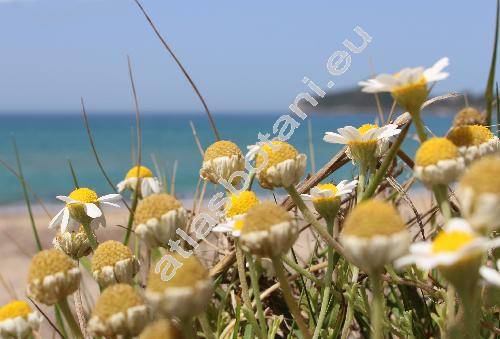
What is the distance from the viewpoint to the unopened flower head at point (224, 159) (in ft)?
3.84

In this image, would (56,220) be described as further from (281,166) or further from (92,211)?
(281,166)

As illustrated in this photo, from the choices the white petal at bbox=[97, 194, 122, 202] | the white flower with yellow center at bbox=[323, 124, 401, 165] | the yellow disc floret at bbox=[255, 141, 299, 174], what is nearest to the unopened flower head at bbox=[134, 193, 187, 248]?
the yellow disc floret at bbox=[255, 141, 299, 174]

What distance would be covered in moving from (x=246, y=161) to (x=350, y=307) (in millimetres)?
358

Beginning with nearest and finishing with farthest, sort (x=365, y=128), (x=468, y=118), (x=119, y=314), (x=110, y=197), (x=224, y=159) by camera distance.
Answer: (x=119, y=314)
(x=224, y=159)
(x=365, y=128)
(x=110, y=197)
(x=468, y=118)

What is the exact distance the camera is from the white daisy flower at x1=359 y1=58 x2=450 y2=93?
2.89ft

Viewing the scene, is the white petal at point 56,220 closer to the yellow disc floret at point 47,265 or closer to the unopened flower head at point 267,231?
the yellow disc floret at point 47,265

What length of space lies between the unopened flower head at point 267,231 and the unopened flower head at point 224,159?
0.38m

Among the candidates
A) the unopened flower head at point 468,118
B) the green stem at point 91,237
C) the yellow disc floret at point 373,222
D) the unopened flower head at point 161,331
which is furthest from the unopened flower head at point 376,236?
the unopened flower head at point 468,118

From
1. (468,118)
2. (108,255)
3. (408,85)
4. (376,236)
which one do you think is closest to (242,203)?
(108,255)

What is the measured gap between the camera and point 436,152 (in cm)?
77

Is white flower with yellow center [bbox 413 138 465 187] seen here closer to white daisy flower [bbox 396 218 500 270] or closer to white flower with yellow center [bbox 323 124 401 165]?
white daisy flower [bbox 396 218 500 270]

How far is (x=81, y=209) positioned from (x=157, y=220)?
19.6 inches

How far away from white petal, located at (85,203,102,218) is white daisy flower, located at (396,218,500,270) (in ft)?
2.48

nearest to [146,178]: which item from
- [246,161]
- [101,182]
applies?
[246,161]
